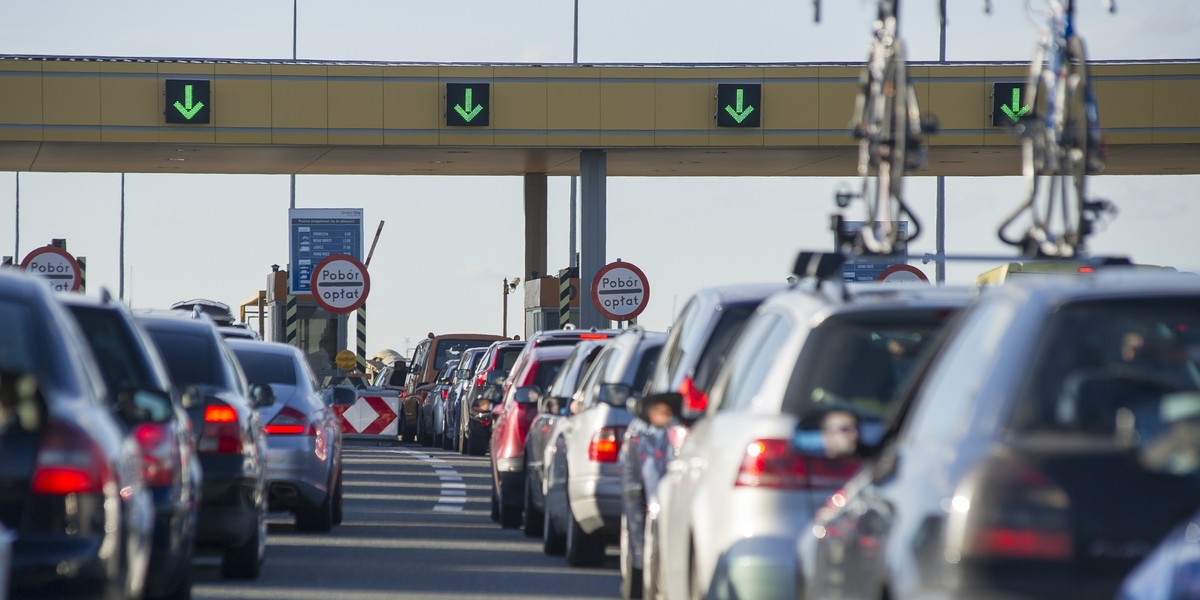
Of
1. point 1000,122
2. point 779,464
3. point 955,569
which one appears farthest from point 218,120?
point 955,569

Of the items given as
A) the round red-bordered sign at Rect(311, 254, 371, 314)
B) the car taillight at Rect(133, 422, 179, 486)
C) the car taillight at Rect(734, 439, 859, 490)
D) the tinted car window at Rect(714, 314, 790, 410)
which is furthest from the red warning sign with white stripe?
the car taillight at Rect(734, 439, 859, 490)

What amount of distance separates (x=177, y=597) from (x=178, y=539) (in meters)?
0.85

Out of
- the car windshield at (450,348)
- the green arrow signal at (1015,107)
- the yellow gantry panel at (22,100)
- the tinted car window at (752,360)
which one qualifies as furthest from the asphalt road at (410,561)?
the car windshield at (450,348)

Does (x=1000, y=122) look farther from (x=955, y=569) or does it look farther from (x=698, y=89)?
(x=955, y=569)

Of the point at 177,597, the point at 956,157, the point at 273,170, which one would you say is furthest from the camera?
the point at 273,170

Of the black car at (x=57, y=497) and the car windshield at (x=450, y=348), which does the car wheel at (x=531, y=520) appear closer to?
the black car at (x=57, y=497)

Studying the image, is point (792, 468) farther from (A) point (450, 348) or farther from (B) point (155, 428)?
(A) point (450, 348)

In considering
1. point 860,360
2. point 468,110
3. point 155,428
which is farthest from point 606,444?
point 468,110

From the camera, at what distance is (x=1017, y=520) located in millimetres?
5020

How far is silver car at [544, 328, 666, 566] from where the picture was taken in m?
13.6

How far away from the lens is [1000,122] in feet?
122

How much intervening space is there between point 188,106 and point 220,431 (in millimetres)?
24147

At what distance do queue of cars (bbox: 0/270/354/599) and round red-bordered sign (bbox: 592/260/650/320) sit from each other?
11.3 m

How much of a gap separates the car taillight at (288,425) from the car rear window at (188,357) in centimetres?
254
